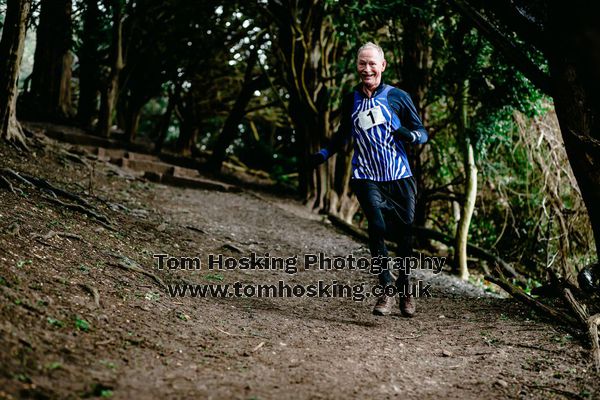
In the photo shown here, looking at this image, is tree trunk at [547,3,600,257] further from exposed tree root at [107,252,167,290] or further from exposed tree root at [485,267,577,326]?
exposed tree root at [107,252,167,290]

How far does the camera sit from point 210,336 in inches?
124

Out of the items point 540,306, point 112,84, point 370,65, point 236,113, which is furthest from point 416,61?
point 112,84

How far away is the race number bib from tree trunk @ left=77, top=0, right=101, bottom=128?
11.0 metres

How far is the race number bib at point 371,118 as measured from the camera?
3.99 m

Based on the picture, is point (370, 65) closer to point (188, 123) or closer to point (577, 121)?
point (577, 121)

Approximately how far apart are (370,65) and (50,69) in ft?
36.9

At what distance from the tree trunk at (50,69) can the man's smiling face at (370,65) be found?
10.1m

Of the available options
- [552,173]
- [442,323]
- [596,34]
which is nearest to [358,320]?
[442,323]

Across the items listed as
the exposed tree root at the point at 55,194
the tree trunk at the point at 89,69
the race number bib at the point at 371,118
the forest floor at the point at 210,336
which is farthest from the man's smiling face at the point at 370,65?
the tree trunk at the point at 89,69

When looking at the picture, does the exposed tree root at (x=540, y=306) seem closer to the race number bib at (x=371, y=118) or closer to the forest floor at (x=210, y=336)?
the forest floor at (x=210, y=336)

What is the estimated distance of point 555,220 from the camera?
909 centimetres

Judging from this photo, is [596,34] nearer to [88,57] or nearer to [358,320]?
[358,320]

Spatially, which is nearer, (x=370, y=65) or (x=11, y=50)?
(x=370, y=65)

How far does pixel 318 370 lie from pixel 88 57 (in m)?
13.9
